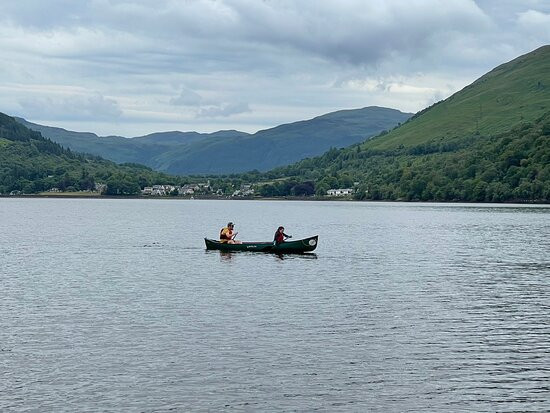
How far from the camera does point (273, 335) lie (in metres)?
42.2

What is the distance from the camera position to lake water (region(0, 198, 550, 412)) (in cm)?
3136

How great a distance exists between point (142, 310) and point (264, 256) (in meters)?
43.4

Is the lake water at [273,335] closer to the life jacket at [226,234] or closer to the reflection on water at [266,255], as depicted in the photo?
the reflection on water at [266,255]

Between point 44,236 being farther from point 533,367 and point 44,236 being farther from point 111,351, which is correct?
point 533,367

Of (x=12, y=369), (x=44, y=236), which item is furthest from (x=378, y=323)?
(x=44, y=236)

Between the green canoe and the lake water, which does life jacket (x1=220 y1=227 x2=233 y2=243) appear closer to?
the green canoe

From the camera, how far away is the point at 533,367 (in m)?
36.2

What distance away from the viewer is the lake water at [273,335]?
31359 mm

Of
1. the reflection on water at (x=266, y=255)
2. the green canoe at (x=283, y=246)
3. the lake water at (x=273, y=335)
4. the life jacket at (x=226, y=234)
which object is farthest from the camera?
the life jacket at (x=226, y=234)

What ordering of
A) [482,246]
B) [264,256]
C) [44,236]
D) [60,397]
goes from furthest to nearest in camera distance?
[44,236]
[482,246]
[264,256]
[60,397]

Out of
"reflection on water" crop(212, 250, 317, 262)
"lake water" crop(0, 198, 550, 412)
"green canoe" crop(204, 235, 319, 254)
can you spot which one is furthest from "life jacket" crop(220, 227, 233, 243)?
"lake water" crop(0, 198, 550, 412)

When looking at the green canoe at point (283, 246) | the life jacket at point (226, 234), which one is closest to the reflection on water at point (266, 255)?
the green canoe at point (283, 246)

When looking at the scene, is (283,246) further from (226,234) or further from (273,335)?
(273,335)

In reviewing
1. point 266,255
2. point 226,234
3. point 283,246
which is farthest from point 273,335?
point 266,255
